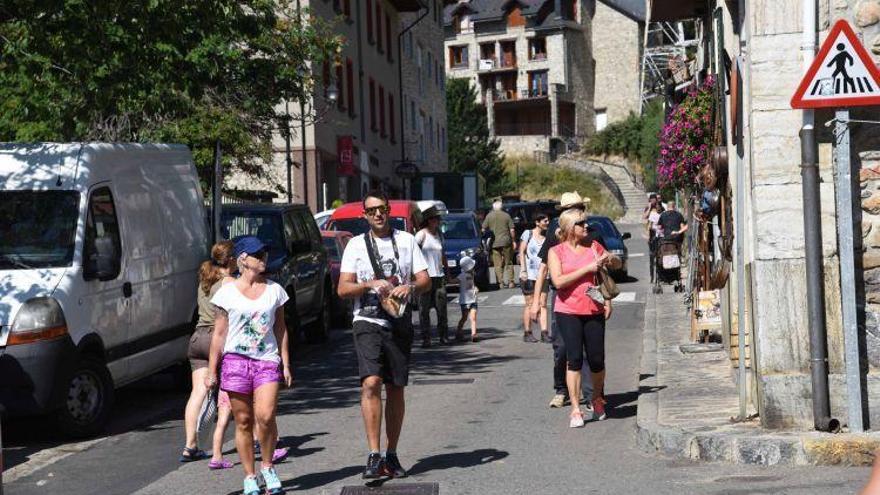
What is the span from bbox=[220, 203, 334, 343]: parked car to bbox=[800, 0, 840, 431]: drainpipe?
28.8 ft

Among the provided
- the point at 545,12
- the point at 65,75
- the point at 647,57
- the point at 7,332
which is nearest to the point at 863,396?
the point at 7,332

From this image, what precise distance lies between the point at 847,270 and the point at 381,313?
3004mm

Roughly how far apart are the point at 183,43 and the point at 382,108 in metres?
35.9

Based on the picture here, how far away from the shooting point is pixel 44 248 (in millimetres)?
12000

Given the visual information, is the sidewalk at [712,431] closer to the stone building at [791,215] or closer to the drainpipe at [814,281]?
the drainpipe at [814,281]

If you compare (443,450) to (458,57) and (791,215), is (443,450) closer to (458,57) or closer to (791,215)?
(791,215)

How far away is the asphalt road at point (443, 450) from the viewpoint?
893 centimetres

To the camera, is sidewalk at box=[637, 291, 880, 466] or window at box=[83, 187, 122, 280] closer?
sidewalk at box=[637, 291, 880, 466]

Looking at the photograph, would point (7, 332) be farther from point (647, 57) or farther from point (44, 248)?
point (647, 57)

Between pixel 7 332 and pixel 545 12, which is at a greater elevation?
pixel 545 12

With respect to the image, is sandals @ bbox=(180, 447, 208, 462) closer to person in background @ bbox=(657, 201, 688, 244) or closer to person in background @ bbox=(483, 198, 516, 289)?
person in background @ bbox=(657, 201, 688, 244)

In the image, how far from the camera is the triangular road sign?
9.28 meters

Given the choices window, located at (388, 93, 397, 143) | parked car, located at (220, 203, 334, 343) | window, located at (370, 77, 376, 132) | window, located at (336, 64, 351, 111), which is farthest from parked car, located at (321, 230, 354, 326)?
window, located at (388, 93, 397, 143)

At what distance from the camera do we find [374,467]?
9008mm
